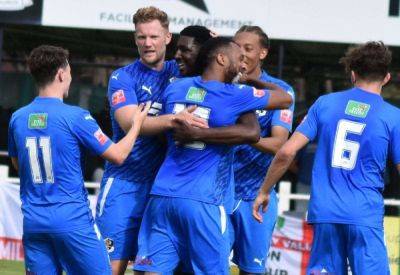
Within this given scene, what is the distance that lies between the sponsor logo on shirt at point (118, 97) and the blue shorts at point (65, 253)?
35.4 inches

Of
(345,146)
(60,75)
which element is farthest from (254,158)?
(60,75)

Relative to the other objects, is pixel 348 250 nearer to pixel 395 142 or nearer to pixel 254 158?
pixel 395 142

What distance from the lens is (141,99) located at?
24.4 ft

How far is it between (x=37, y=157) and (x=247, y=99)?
1.35 meters

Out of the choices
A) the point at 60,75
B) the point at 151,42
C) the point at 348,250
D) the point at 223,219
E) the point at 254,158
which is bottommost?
the point at 348,250

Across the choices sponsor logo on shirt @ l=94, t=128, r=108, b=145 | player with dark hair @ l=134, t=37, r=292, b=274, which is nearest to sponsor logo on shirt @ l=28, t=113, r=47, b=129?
sponsor logo on shirt @ l=94, t=128, r=108, b=145

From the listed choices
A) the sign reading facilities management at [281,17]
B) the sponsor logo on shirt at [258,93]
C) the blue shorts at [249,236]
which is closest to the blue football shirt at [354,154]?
the sponsor logo on shirt at [258,93]

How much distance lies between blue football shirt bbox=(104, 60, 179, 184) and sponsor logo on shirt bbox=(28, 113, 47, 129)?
684 millimetres

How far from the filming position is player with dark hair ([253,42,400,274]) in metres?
6.90

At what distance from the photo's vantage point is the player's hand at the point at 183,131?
670 cm

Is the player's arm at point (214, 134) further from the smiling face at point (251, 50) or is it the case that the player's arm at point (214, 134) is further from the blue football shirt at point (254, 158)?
the smiling face at point (251, 50)

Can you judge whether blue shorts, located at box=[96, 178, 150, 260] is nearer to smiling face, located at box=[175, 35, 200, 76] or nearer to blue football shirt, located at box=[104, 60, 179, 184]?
blue football shirt, located at box=[104, 60, 179, 184]

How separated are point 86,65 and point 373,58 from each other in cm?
1047

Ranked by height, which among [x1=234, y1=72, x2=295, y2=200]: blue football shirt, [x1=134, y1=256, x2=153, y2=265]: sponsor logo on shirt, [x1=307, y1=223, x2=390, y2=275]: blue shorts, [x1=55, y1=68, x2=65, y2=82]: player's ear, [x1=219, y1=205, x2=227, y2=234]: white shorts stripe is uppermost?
[x1=55, y1=68, x2=65, y2=82]: player's ear
